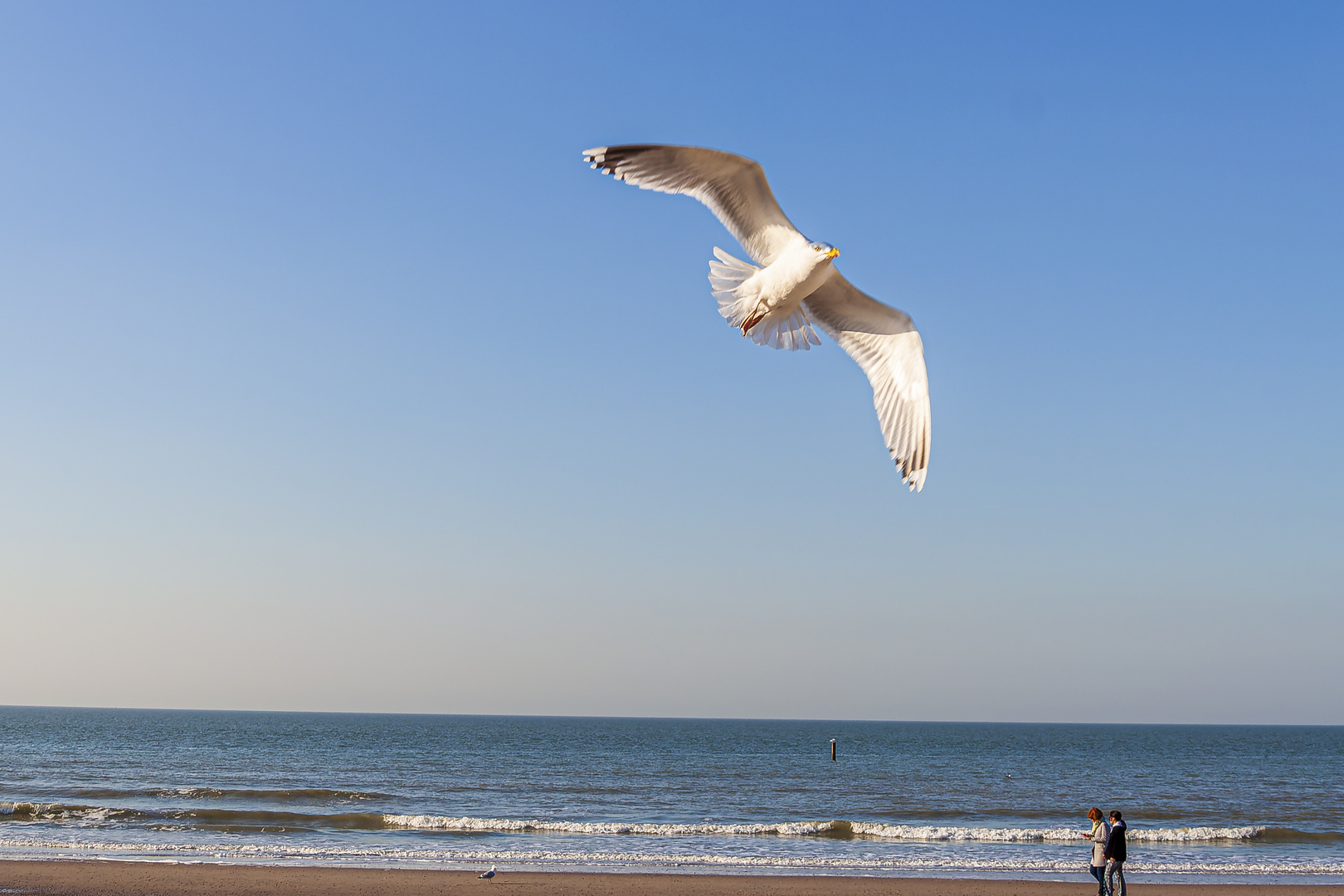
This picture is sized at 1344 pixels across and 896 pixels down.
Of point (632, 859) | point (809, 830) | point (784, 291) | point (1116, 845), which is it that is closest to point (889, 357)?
point (784, 291)

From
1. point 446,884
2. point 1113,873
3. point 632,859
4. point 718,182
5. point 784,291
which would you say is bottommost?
point 632,859

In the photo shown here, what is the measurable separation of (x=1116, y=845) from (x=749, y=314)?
9313mm

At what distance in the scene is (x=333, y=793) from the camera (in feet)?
104

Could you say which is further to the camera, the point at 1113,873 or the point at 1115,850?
the point at 1113,873

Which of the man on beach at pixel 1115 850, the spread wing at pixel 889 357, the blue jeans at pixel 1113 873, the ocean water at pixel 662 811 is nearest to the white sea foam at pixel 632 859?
the ocean water at pixel 662 811

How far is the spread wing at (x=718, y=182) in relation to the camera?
762cm

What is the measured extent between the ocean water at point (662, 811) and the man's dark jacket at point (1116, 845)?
4.63 m

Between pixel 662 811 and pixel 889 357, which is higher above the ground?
pixel 889 357

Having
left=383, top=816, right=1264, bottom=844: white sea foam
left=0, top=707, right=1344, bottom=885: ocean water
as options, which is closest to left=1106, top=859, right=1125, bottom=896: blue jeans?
left=0, top=707, right=1344, bottom=885: ocean water

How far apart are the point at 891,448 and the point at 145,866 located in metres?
14.8

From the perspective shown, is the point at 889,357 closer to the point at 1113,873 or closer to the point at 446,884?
the point at 1113,873

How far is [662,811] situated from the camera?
28469mm

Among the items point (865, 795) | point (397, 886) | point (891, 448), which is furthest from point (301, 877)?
point (865, 795)

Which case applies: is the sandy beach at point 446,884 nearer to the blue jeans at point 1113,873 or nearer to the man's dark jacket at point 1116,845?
the blue jeans at point 1113,873
